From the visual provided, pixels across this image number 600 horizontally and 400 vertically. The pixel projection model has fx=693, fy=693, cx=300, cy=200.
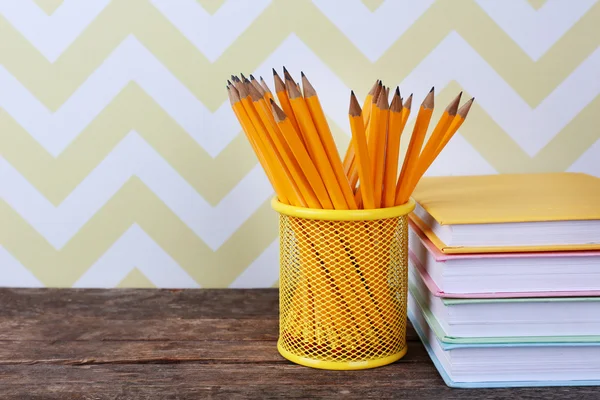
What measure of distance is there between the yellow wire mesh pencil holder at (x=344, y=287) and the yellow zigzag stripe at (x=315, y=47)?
0.99 ft

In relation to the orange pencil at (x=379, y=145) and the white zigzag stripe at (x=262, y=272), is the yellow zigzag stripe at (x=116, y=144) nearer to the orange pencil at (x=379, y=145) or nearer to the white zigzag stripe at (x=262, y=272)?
the white zigzag stripe at (x=262, y=272)

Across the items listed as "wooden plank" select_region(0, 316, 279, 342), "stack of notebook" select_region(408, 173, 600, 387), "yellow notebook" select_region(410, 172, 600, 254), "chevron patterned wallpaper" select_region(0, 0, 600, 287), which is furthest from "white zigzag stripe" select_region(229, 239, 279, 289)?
"stack of notebook" select_region(408, 173, 600, 387)

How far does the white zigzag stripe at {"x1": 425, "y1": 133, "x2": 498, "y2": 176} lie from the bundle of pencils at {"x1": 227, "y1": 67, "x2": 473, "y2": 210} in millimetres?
274

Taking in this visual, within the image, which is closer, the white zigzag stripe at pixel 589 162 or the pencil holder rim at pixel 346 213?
the pencil holder rim at pixel 346 213

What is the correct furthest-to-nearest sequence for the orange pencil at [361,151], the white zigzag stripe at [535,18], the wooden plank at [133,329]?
the white zigzag stripe at [535,18], the wooden plank at [133,329], the orange pencil at [361,151]

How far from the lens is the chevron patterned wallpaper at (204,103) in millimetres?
899

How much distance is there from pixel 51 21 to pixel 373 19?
1.38ft

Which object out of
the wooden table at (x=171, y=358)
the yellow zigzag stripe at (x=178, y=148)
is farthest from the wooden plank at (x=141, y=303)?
the yellow zigzag stripe at (x=178, y=148)

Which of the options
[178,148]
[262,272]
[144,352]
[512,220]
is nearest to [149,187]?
[178,148]

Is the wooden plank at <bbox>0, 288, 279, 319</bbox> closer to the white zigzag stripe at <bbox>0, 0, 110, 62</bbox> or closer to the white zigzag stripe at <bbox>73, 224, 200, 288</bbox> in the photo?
the white zigzag stripe at <bbox>73, 224, 200, 288</bbox>

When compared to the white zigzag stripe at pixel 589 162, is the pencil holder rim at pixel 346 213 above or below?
above

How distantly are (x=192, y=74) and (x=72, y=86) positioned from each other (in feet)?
0.53

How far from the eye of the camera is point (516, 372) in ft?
2.01

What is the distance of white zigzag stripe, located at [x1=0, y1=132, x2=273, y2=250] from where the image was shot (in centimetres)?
92
